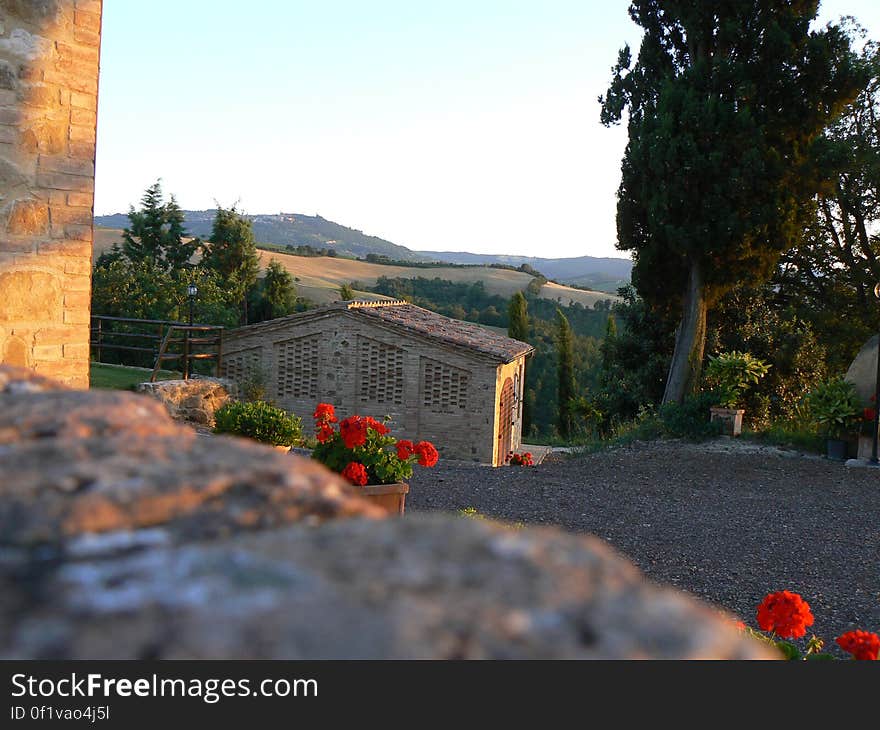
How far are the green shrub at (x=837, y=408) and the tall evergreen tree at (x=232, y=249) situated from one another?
78.8 feet

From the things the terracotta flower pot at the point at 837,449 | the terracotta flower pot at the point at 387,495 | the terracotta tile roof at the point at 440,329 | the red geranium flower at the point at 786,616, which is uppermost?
the terracotta tile roof at the point at 440,329

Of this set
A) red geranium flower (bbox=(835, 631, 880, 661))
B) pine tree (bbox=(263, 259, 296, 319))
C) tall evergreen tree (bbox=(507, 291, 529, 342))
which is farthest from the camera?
pine tree (bbox=(263, 259, 296, 319))

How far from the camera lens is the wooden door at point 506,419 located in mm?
20547

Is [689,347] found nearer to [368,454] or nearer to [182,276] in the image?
[368,454]

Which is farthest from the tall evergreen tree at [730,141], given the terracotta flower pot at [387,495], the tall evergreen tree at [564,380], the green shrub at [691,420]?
the tall evergreen tree at [564,380]

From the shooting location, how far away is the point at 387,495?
6.24 metres

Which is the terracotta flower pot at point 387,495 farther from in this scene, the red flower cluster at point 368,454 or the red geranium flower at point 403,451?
the red geranium flower at point 403,451

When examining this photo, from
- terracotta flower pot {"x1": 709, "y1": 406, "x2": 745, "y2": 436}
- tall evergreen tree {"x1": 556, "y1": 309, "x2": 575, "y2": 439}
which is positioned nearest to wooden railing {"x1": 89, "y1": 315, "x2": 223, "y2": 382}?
terracotta flower pot {"x1": 709, "y1": 406, "x2": 745, "y2": 436}

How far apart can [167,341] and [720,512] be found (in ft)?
36.4

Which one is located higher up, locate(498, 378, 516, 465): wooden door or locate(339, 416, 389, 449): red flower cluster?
locate(339, 416, 389, 449): red flower cluster

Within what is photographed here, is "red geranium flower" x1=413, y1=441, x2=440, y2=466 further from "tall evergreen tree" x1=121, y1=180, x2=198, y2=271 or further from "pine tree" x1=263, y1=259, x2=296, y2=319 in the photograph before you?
"tall evergreen tree" x1=121, y1=180, x2=198, y2=271

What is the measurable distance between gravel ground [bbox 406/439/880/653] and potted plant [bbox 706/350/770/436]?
839 millimetres

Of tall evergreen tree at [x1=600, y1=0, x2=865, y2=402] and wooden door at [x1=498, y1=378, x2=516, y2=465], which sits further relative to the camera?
wooden door at [x1=498, y1=378, x2=516, y2=465]

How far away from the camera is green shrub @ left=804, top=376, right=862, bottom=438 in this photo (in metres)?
12.7
